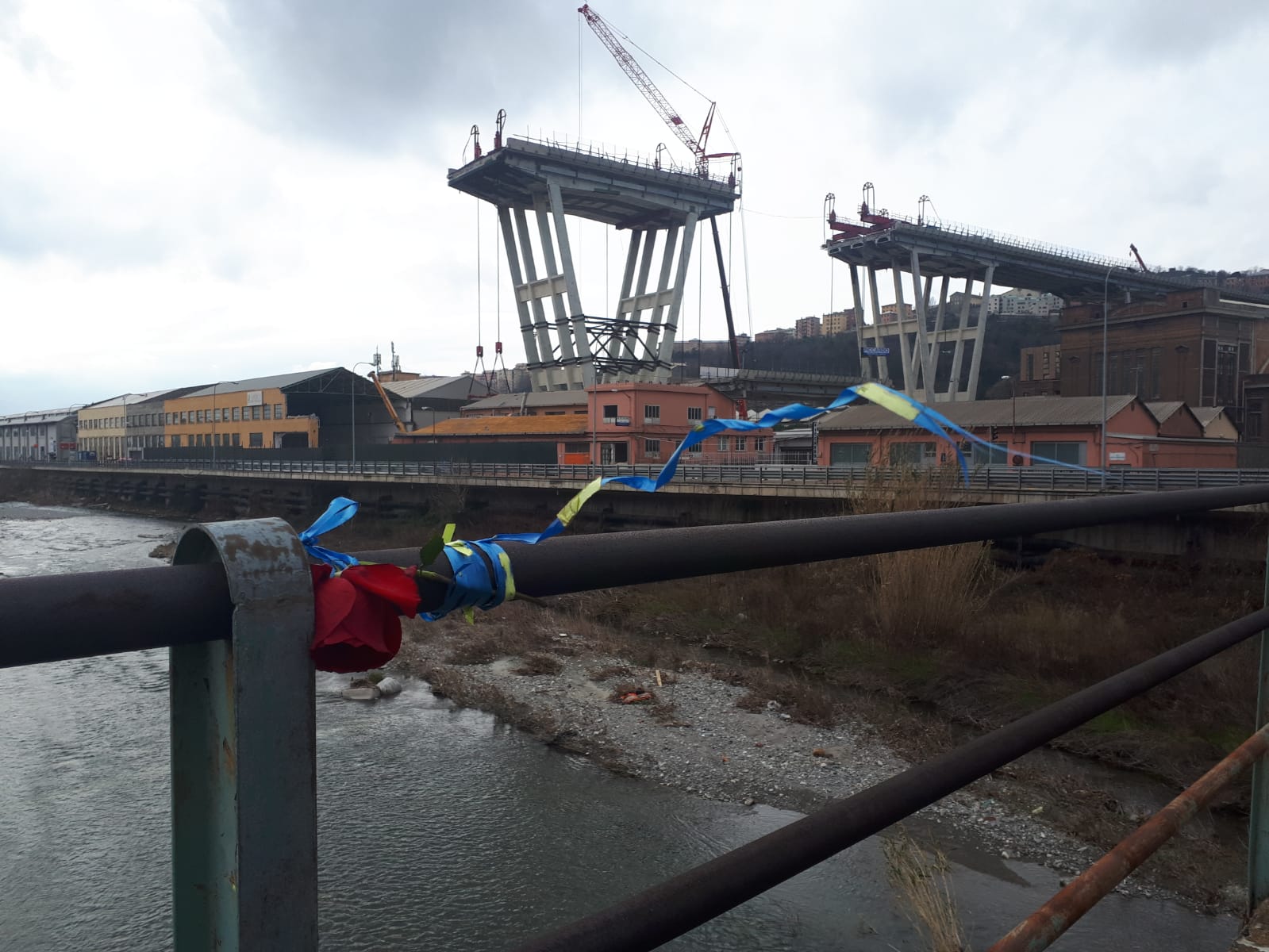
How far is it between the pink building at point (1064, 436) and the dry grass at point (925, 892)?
16.2 metres

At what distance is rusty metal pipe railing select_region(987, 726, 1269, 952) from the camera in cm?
144

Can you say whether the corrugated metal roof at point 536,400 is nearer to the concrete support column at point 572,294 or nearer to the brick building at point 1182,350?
the concrete support column at point 572,294

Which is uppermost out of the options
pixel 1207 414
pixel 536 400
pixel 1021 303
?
pixel 1021 303

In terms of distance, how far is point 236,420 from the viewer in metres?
60.8

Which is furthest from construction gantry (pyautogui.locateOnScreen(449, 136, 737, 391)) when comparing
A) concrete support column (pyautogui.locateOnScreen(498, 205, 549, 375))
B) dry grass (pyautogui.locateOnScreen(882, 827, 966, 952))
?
dry grass (pyautogui.locateOnScreen(882, 827, 966, 952))

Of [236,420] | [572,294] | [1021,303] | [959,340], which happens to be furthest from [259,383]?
[1021,303]

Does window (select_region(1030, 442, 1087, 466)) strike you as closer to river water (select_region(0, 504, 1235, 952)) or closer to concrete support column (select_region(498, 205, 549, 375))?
river water (select_region(0, 504, 1235, 952))

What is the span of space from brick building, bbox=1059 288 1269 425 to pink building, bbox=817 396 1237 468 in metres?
23.2

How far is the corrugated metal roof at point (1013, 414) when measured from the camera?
27.5 meters

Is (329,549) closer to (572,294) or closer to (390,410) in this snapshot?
(572,294)

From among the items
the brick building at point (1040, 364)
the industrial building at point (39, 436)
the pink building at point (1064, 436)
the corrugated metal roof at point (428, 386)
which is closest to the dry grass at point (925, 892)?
the pink building at point (1064, 436)

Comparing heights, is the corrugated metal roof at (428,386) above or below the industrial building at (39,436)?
above

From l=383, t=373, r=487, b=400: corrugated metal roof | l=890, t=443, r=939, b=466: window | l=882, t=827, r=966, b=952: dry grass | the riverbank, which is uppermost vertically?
l=383, t=373, r=487, b=400: corrugated metal roof

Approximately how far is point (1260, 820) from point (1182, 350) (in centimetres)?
5877
